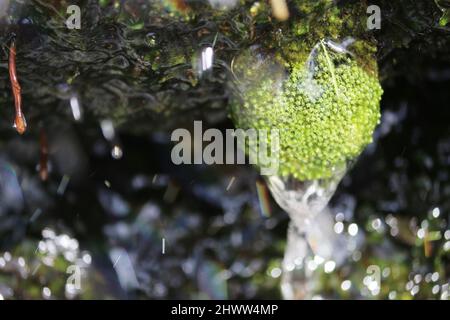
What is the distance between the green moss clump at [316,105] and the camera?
4.15ft

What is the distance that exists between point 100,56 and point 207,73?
1.02 feet

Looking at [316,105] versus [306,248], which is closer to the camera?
[316,105]

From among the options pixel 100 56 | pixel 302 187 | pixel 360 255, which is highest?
pixel 100 56

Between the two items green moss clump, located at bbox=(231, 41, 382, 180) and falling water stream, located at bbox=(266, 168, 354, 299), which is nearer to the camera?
green moss clump, located at bbox=(231, 41, 382, 180)

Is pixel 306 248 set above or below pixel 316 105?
below

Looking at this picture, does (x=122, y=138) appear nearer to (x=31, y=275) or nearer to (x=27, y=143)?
(x=27, y=143)

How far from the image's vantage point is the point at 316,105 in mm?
1284

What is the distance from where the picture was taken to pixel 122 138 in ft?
6.75

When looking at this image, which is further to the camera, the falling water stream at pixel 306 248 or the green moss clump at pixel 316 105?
the falling water stream at pixel 306 248

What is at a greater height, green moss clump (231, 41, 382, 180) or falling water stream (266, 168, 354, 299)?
green moss clump (231, 41, 382, 180)

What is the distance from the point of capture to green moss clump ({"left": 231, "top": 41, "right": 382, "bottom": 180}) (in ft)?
4.15

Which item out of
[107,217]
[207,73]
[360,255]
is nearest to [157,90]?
[207,73]

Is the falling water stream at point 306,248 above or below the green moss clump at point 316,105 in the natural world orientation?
below

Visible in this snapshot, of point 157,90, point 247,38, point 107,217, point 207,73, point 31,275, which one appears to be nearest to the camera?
point 247,38
